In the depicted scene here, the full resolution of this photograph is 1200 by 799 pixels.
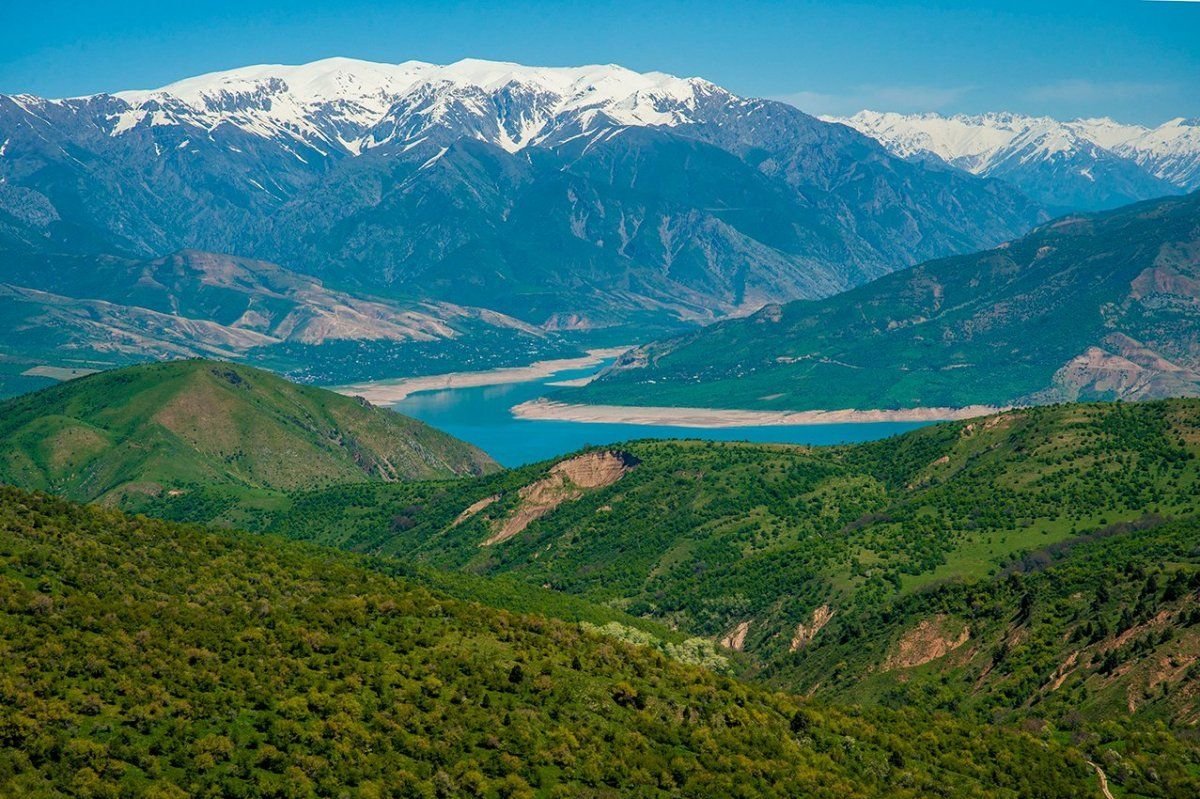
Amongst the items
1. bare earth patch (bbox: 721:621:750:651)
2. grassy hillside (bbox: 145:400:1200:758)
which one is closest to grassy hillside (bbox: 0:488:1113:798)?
grassy hillside (bbox: 145:400:1200:758)

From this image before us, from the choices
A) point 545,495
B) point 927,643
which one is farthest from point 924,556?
point 545,495

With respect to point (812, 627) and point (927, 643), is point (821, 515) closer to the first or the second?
point (812, 627)

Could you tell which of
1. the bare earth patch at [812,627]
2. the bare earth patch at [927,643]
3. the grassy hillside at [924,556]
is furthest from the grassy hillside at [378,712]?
the bare earth patch at [812,627]

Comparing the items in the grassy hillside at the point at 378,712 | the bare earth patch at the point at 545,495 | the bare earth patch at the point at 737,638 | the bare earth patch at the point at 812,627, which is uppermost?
the grassy hillside at the point at 378,712

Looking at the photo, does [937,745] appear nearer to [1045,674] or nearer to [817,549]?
[1045,674]

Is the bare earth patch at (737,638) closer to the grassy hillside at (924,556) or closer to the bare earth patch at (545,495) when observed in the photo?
the grassy hillside at (924,556)

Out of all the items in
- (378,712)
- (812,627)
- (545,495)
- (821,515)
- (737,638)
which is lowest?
(737,638)

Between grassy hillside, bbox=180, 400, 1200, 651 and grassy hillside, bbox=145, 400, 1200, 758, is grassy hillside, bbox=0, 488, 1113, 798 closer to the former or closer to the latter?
grassy hillside, bbox=145, 400, 1200, 758

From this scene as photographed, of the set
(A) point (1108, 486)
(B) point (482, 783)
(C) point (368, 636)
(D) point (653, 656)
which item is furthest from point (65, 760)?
(A) point (1108, 486)
